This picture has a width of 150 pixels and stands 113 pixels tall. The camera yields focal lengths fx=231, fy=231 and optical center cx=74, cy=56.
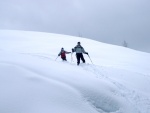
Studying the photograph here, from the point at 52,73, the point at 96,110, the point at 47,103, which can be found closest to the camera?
the point at 47,103

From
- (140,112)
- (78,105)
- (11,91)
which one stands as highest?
(11,91)

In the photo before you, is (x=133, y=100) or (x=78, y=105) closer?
(x=78, y=105)

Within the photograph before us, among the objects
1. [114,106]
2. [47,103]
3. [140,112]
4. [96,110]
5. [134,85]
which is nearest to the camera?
[47,103]

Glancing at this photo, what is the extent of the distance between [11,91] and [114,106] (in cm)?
402

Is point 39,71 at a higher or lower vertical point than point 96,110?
higher

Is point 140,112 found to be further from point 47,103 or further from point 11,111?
point 11,111

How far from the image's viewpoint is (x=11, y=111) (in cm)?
693

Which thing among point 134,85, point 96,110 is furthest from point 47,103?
point 134,85

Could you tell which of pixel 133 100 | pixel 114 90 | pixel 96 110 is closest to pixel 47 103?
pixel 96 110

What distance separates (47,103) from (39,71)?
3.01 meters

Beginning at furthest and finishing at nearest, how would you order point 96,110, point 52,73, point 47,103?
point 52,73 < point 96,110 < point 47,103

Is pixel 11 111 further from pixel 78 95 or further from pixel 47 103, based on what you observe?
pixel 78 95

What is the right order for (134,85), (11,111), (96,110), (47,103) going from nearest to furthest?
(11,111), (47,103), (96,110), (134,85)

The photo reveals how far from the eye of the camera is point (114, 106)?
9.16 meters
